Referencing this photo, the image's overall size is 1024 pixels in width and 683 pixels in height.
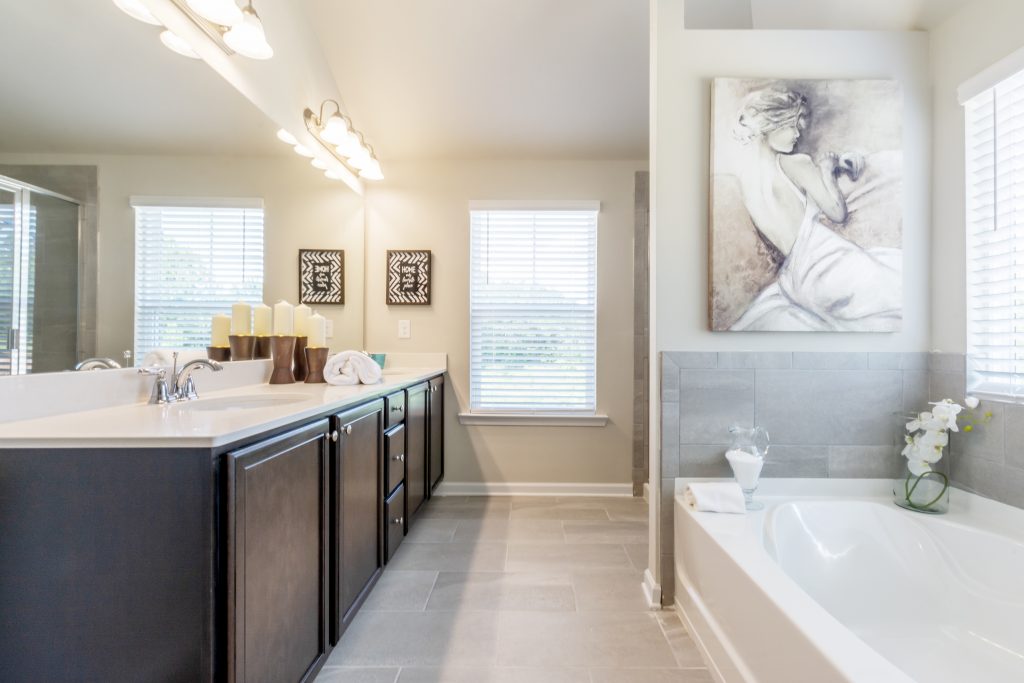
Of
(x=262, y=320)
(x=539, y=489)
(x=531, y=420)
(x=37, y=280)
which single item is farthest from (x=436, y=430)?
(x=37, y=280)

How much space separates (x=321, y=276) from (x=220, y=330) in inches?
35.9

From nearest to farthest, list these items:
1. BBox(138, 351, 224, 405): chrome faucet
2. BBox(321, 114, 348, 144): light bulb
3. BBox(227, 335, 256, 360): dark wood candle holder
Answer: BBox(138, 351, 224, 405): chrome faucet, BBox(227, 335, 256, 360): dark wood candle holder, BBox(321, 114, 348, 144): light bulb

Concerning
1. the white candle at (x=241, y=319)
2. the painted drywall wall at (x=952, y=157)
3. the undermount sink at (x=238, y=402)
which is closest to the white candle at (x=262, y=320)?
the white candle at (x=241, y=319)

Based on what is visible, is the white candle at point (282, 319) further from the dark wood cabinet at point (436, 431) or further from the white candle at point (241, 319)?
the dark wood cabinet at point (436, 431)

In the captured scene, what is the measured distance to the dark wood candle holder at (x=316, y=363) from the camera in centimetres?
215

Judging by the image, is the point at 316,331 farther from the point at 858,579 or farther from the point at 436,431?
the point at 858,579

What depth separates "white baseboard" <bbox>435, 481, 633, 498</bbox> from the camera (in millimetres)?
3148

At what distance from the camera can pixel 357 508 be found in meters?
1.67

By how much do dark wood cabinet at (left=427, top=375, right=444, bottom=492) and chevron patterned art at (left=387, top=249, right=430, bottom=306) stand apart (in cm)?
62

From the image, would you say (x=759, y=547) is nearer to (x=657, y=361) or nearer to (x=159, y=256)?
(x=657, y=361)

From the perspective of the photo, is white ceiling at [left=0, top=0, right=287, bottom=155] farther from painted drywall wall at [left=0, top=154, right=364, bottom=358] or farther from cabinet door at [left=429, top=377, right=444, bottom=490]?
cabinet door at [left=429, top=377, right=444, bottom=490]

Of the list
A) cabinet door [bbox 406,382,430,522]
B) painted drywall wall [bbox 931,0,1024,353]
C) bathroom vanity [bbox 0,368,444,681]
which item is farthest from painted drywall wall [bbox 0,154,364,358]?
painted drywall wall [bbox 931,0,1024,353]

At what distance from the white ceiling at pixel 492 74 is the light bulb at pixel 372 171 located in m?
0.26

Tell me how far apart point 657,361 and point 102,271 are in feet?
6.10
